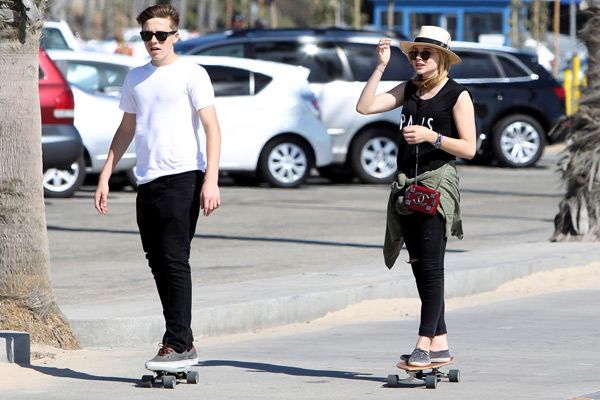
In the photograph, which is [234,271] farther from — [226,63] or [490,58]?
[490,58]

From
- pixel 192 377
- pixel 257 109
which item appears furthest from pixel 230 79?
pixel 192 377

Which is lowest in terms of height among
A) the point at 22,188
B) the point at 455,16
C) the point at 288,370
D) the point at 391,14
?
the point at 288,370

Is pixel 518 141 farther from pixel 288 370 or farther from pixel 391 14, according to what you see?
pixel 391 14

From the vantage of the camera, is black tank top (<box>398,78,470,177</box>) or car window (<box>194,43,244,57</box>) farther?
car window (<box>194,43,244,57</box>)

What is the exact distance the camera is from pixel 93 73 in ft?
61.7

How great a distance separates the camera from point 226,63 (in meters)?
19.6

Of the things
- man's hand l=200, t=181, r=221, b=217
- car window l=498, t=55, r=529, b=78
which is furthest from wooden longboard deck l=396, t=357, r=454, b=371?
car window l=498, t=55, r=529, b=78

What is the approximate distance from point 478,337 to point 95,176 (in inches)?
494

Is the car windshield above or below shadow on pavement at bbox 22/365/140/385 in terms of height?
above

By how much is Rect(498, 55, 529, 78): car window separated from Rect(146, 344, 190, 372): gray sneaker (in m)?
16.8

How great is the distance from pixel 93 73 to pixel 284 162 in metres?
2.64

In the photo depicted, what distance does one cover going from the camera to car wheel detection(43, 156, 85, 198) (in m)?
17.9

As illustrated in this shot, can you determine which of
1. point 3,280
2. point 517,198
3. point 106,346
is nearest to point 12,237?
point 3,280

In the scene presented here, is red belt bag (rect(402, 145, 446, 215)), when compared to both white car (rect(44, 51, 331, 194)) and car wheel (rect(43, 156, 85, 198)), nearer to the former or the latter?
car wheel (rect(43, 156, 85, 198))
